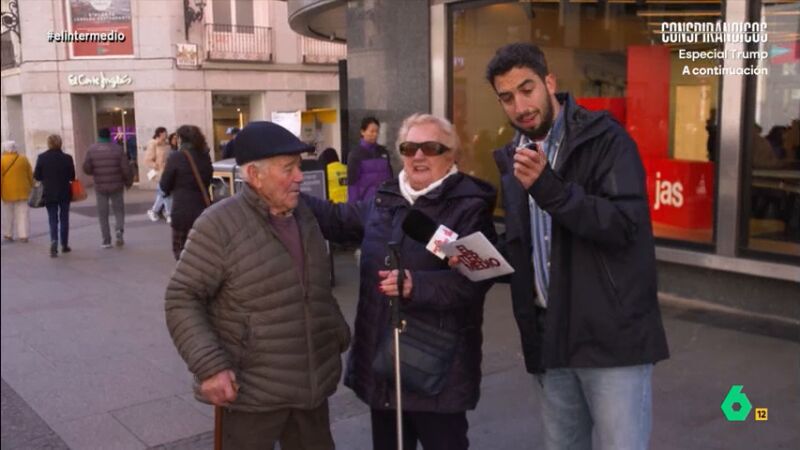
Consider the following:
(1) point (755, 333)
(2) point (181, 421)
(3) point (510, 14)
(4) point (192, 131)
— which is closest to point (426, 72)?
(3) point (510, 14)

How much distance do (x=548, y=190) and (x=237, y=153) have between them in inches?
44.1

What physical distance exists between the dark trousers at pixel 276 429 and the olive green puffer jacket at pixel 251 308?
7 cm

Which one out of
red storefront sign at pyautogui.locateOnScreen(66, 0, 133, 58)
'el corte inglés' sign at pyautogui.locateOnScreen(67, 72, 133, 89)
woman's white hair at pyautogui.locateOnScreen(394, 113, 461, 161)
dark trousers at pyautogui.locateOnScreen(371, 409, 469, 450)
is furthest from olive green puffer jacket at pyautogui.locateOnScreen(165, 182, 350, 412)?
'el corte inglés' sign at pyautogui.locateOnScreen(67, 72, 133, 89)

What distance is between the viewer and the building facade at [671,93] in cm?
655

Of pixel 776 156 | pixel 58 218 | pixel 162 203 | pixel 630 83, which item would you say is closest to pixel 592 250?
pixel 58 218

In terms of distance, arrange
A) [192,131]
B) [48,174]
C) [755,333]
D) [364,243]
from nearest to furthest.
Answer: [364,243] < [48,174] < [755,333] < [192,131]

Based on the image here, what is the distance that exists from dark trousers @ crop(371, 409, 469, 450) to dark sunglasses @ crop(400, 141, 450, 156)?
1004mm

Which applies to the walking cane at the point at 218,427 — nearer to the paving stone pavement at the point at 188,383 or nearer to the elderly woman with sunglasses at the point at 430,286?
the elderly woman with sunglasses at the point at 430,286

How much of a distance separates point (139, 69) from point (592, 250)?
9.10 feet

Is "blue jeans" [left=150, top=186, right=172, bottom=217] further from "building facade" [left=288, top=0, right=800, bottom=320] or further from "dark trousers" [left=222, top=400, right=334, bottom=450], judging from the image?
"dark trousers" [left=222, top=400, right=334, bottom=450]

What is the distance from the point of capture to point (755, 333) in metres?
6.24

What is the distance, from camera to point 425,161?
304 cm

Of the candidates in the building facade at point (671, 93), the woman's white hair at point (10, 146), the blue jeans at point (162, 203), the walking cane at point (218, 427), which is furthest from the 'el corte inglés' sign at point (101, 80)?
the building facade at point (671, 93)

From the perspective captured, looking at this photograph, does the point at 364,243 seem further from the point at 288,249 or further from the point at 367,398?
the point at 367,398
